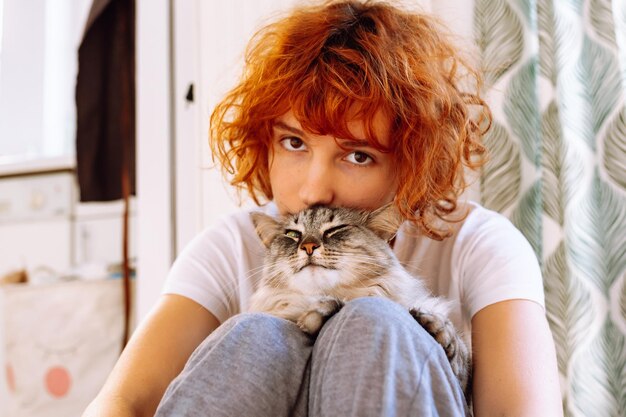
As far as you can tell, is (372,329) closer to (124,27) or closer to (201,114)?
(201,114)

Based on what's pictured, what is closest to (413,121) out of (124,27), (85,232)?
(124,27)

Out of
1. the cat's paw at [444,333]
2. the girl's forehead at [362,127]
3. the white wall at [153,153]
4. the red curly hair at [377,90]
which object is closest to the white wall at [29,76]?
the white wall at [153,153]

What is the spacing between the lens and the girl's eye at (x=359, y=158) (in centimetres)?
115

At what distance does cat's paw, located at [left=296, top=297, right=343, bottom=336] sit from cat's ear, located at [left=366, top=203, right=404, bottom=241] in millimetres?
225

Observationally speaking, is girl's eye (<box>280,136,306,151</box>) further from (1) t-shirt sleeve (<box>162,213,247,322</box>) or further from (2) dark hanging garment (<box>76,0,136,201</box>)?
(2) dark hanging garment (<box>76,0,136,201</box>)

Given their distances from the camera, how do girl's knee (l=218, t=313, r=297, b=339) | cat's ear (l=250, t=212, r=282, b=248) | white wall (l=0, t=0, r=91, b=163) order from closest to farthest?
girl's knee (l=218, t=313, r=297, b=339) → cat's ear (l=250, t=212, r=282, b=248) → white wall (l=0, t=0, r=91, b=163)

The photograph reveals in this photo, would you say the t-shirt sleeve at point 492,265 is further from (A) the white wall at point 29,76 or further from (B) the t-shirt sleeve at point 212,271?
(A) the white wall at point 29,76

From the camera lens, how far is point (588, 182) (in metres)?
1.42

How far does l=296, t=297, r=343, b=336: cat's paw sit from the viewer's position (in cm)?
92

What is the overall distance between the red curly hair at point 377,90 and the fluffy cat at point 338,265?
0.27 feet

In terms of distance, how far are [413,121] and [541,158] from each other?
53 centimetres

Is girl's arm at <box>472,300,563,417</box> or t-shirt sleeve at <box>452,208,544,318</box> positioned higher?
t-shirt sleeve at <box>452,208,544,318</box>

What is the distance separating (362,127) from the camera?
1.11 m

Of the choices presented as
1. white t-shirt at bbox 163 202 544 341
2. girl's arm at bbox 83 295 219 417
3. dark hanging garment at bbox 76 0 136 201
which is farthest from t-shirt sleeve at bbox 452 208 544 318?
dark hanging garment at bbox 76 0 136 201
